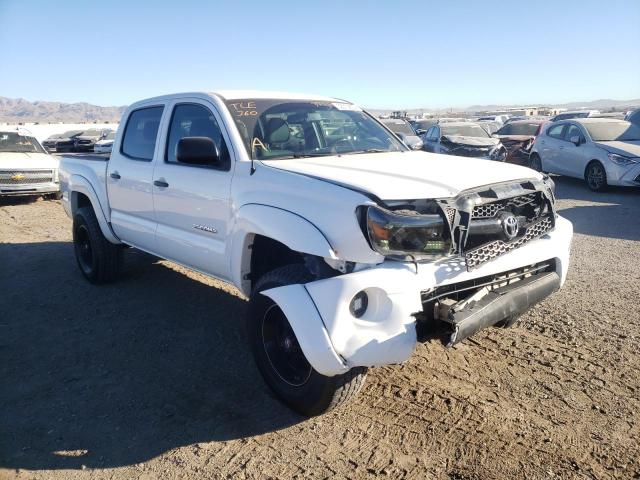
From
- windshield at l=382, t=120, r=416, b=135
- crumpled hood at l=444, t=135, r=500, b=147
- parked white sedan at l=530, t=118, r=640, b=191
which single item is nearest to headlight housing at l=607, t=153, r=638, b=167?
parked white sedan at l=530, t=118, r=640, b=191

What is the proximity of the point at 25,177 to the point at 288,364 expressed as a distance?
423 inches

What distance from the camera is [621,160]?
11.0m

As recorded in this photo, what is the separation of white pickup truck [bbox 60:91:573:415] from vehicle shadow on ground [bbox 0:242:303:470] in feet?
1.52

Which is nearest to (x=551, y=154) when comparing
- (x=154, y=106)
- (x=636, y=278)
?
(x=636, y=278)

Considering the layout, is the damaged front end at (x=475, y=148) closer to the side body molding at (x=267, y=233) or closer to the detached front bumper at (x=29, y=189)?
the detached front bumper at (x=29, y=189)

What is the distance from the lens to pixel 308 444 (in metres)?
2.98

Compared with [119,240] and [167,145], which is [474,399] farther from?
[119,240]

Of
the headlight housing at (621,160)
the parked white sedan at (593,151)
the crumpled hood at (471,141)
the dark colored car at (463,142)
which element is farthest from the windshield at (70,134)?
the headlight housing at (621,160)

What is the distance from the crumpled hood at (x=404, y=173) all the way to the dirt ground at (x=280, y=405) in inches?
54.1

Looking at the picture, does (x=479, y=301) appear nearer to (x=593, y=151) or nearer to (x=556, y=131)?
(x=593, y=151)

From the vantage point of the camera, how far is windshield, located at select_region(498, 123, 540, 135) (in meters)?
18.1

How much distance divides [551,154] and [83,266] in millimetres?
11359

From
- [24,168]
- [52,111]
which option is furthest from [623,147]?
[52,111]

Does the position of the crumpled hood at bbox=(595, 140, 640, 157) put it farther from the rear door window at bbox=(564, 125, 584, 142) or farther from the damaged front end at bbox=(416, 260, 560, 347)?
the damaged front end at bbox=(416, 260, 560, 347)
